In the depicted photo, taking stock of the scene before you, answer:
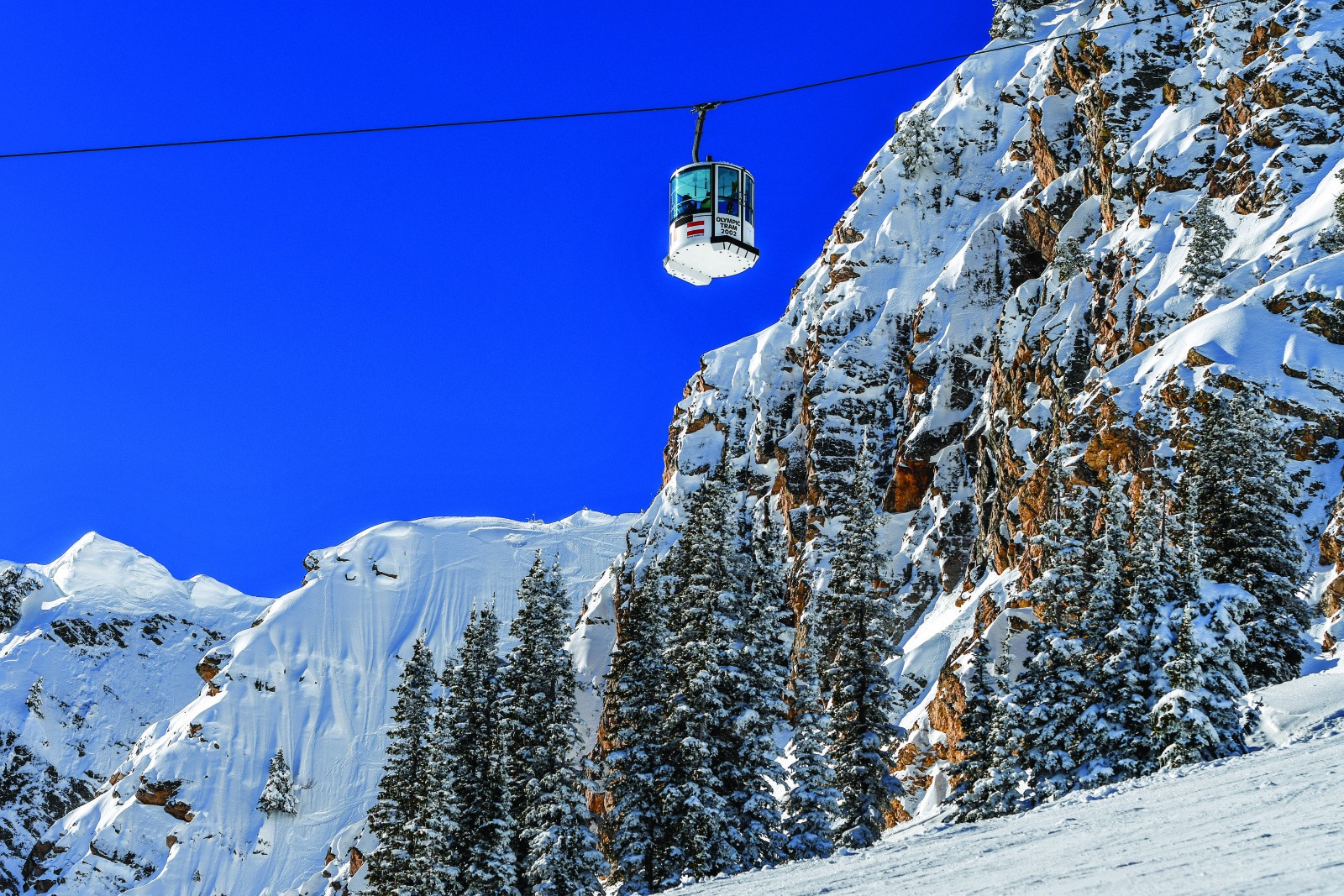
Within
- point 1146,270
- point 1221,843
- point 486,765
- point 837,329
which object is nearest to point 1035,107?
point 837,329

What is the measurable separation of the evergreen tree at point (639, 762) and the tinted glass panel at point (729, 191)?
591 inches

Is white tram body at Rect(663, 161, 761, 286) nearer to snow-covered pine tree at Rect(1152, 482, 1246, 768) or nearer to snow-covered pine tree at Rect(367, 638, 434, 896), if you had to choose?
snow-covered pine tree at Rect(1152, 482, 1246, 768)

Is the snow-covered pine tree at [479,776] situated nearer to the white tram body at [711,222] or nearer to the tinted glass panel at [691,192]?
the white tram body at [711,222]

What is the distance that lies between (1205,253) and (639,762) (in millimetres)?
60621

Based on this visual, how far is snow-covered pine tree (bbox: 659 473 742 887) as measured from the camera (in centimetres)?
3011

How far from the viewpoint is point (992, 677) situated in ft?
122

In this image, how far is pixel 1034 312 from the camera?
98.2 meters

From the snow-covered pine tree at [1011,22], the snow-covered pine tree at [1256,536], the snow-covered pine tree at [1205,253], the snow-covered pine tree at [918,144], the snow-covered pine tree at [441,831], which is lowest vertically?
the snow-covered pine tree at [441,831]

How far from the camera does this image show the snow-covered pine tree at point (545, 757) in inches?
1249

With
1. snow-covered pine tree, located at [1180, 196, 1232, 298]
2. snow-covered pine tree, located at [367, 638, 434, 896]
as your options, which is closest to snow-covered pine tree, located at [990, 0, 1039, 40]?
snow-covered pine tree, located at [1180, 196, 1232, 298]

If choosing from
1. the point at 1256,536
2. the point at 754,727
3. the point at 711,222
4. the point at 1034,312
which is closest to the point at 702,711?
the point at 754,727

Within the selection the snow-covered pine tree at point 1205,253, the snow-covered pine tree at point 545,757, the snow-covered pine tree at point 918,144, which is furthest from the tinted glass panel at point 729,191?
the snow-covered pine tree at point 918,144

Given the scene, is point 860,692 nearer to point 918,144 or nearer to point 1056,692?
point 1056,692

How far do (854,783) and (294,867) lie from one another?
185105 mm
